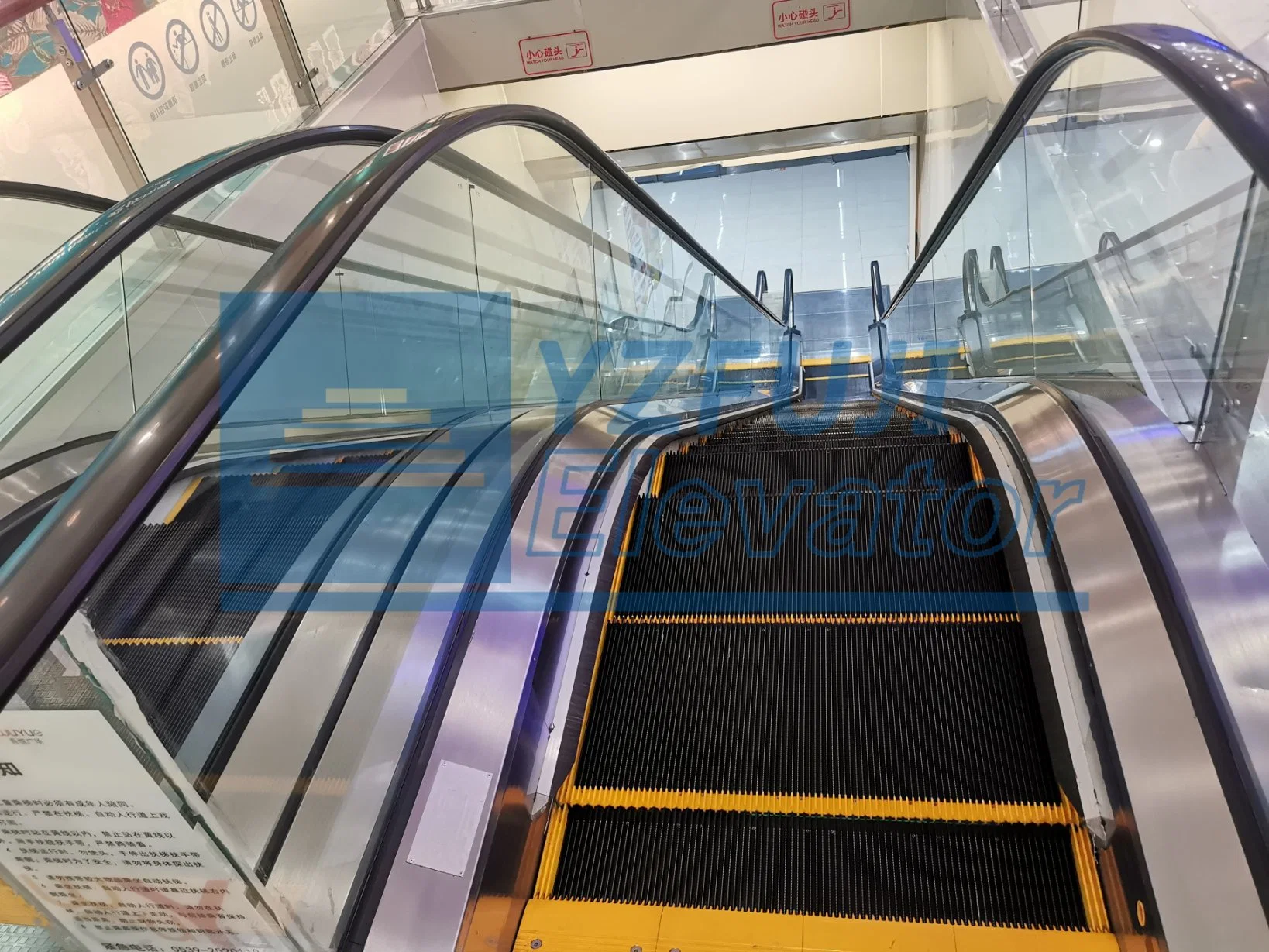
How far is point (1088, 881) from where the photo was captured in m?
1.69

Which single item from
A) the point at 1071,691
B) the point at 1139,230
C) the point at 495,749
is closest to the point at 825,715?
the point at 1071,691

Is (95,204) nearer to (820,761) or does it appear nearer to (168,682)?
(168,682)

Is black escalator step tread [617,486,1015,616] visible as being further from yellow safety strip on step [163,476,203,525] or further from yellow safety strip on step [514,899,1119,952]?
yellow safety strip on step [163,476,203,525]

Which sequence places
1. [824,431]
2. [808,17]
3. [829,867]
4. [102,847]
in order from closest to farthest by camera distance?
1. [102,847]
2. [829,867]
3. [824,431]
4. [808,17]

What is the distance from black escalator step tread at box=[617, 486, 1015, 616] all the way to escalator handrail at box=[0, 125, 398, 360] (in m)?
1.78

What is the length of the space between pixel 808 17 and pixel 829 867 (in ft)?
26.6

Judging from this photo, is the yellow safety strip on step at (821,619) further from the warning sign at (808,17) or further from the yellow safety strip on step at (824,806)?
the warning sign at (808,17)

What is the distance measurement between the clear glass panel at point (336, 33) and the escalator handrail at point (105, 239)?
385 cm

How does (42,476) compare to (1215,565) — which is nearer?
(1215,565)

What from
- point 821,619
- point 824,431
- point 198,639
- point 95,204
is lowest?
point 824,431

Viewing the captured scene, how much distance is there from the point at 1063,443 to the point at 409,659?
1.93 m

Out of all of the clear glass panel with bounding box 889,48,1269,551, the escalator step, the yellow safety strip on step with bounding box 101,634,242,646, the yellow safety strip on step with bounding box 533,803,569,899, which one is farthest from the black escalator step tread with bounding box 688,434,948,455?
the yellow safety strip on step with bounding box 101,634,242,646

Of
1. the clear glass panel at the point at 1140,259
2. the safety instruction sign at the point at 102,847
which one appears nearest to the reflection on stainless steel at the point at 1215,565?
the clear glass panel at the point at 1140,259

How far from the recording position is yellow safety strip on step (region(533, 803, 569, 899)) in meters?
1.92
